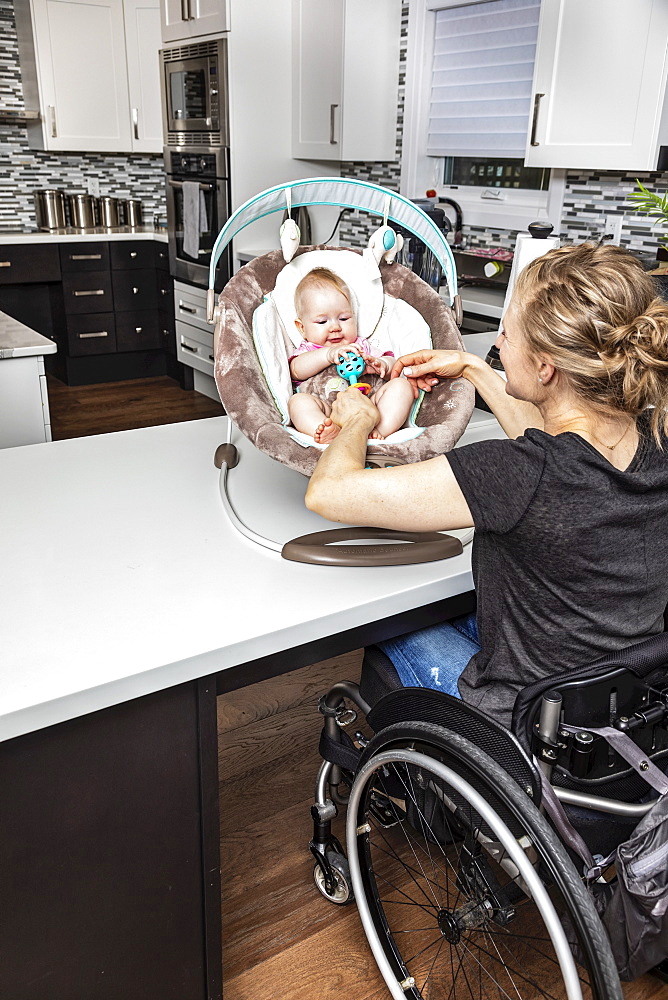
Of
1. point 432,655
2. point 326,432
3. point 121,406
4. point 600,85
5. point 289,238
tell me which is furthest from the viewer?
point 121,406

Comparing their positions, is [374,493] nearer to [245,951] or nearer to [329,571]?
[329,571]

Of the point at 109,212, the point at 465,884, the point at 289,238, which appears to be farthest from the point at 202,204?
the point at 465,884

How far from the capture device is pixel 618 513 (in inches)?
38.0

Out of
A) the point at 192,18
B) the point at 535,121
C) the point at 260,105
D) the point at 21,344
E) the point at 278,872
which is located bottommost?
the point at 278,872

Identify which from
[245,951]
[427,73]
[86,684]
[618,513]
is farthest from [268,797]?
[427,73]

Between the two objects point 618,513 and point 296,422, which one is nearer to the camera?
point 618,513

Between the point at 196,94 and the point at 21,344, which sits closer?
the point at 21,344

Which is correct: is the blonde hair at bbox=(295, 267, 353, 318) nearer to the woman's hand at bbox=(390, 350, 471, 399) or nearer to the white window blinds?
the woman's hand at bbox=(390, 350, 471, 399)

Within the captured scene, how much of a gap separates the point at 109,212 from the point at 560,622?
16.4 feet

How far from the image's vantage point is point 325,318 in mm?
1647

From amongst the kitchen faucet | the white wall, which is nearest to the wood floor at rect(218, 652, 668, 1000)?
the kitchen faucet

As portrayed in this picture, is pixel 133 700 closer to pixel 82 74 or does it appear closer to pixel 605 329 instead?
pixel 605 329

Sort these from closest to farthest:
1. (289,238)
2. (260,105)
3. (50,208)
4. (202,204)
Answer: (289,238) → (260,105) → (202,204) → (50,208)

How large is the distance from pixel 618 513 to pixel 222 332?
2.71 ft
